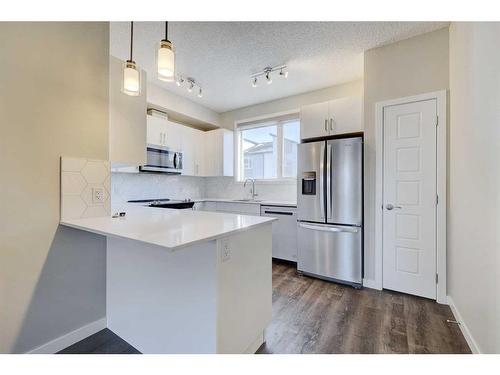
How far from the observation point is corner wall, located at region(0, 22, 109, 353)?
1.40 meters

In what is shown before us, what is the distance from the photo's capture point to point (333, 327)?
73.4 inches

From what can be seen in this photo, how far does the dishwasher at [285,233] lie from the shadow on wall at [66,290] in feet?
7.34

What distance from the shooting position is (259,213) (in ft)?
12.0

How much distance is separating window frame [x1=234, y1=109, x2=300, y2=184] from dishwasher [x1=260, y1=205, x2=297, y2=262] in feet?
2.52

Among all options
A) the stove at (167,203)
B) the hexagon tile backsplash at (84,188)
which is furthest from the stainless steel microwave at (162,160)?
the hexagon tile backsplash at (84,188)

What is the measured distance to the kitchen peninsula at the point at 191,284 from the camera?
1.23m

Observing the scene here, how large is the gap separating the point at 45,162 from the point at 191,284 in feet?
4.16

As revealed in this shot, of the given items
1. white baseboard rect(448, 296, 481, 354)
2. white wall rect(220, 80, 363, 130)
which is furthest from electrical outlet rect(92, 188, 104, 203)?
white wall rect(220, 80, 363, 130)

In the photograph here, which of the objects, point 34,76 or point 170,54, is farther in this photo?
point 34,76

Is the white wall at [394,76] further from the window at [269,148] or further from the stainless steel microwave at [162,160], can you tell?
the stainless steel microwave at [162,160]

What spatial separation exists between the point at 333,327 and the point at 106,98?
2.58 m

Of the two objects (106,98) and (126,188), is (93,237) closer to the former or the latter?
(106,98)
